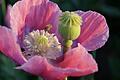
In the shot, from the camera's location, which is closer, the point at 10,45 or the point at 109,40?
the point at 10,45

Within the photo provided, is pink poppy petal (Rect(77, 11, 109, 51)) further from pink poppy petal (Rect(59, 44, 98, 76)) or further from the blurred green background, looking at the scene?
the blurred green background

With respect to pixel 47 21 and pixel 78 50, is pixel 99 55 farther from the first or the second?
pixel 78 50

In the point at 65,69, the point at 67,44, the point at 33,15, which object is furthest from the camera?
the point at 33,15

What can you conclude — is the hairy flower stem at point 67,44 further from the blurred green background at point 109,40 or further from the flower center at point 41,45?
the blurred green background at point 109,40

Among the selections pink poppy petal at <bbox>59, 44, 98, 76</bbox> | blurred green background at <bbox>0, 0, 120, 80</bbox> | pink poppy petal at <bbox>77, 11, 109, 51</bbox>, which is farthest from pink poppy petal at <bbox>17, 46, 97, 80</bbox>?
blurred green background at <bbox>0, 0, 120, 80</bbox>

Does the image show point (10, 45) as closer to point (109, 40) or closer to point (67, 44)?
point (67, 44)

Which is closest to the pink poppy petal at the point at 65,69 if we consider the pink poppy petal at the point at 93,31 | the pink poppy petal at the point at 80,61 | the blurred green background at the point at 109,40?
the pink poppy petal at the point at 80,61

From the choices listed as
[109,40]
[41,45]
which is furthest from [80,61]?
[109,40]
